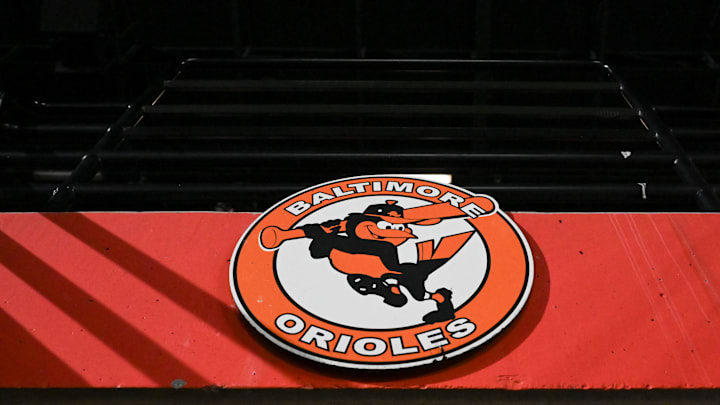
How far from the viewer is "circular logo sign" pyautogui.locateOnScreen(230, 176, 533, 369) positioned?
4.67 feet

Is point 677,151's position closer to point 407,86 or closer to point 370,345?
point 407,86

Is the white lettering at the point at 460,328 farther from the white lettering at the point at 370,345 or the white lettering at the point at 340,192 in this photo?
the white lettering at the point at 340,192

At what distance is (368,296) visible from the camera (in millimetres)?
1540

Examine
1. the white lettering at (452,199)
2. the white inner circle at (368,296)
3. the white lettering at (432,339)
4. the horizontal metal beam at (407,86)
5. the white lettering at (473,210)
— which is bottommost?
the white lettering at (432,339)

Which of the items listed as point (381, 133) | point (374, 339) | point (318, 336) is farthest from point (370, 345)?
point (381, 133)

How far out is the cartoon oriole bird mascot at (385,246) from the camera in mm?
1558

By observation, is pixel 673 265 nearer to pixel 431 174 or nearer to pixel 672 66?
pixel 431 174

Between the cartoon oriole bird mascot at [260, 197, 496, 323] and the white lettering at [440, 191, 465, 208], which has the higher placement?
the white lettering at [440, 191, 465, 208]

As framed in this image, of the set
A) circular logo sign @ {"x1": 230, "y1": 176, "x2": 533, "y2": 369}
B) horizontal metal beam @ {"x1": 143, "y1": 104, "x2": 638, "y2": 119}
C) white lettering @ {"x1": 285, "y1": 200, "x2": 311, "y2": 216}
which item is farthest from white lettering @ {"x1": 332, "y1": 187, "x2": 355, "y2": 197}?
horizontal metal beam @ {"x1": 143, "y1": 104, "x2": 638, "y2": 119}

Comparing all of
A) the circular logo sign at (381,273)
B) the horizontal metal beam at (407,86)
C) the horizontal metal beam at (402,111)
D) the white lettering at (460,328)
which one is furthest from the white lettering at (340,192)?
the horizontal metal beam at (407,86)

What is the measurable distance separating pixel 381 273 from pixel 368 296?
103 mm

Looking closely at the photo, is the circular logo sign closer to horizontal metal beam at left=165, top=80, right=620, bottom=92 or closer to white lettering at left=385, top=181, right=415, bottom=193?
white lettering at left=385, top=181, right=415, bottom=193

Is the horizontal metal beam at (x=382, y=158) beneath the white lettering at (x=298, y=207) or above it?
beneath

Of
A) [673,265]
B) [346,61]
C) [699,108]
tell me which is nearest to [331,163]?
[346,61]
